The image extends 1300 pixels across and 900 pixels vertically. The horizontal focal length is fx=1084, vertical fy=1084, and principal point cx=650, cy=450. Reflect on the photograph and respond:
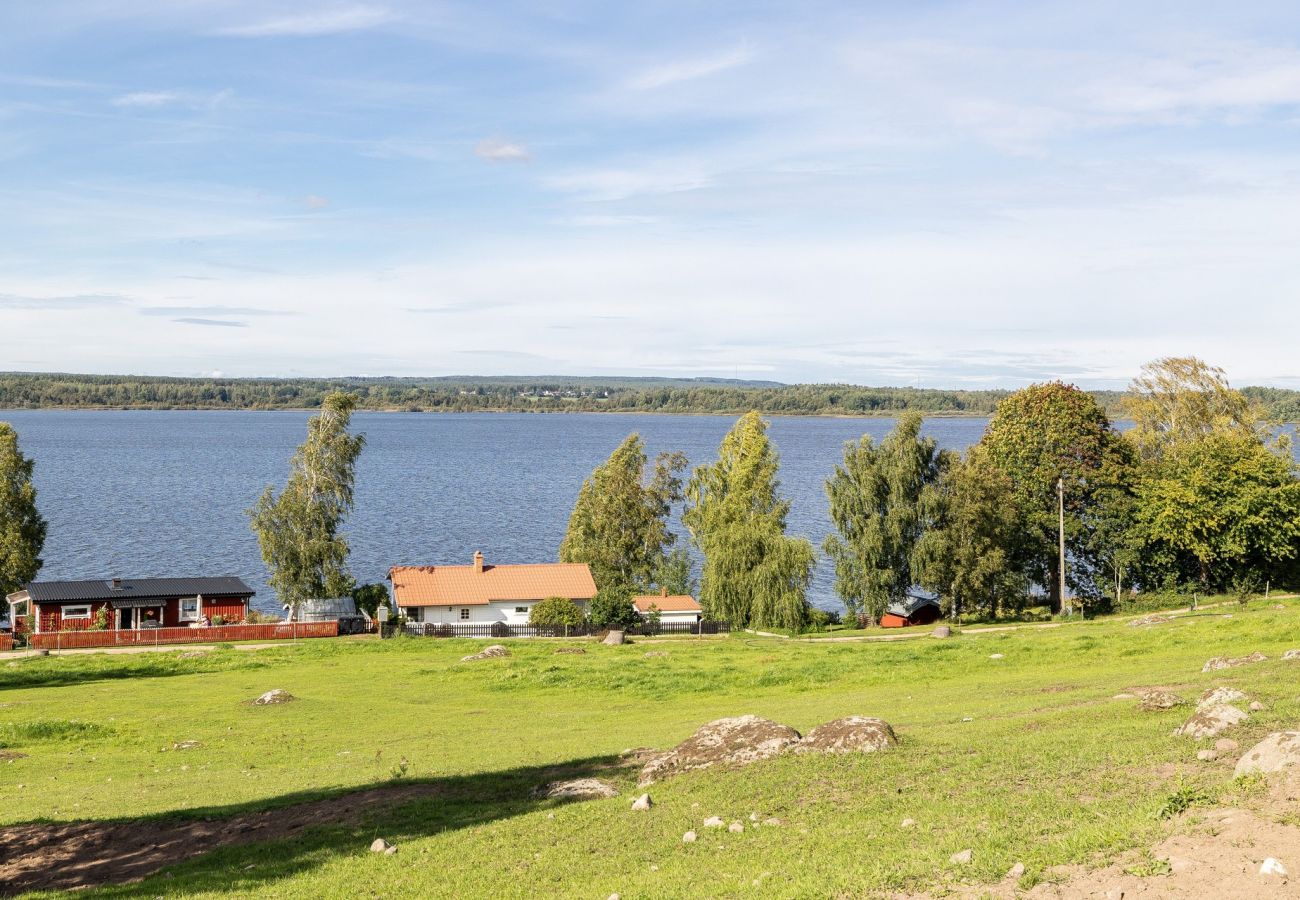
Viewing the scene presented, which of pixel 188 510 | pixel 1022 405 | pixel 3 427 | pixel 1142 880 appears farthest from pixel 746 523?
pixel 188 510

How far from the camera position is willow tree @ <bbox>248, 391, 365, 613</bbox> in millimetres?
63000

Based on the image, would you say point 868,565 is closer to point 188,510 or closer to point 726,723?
point 726,723

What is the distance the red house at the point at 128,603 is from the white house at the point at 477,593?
945cm

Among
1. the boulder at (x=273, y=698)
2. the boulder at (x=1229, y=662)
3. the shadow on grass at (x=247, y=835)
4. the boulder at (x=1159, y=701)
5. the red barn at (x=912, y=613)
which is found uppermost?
the boulder at (x=1159, y=701)

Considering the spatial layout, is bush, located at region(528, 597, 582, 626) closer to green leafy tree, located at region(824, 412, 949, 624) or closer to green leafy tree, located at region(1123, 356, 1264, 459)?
green leafy tree, located at region(824, 412, 949, 624)

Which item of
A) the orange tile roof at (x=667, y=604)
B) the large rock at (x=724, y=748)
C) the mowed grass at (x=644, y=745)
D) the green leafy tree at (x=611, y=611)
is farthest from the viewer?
the orange tile roof at (x=667, y=604)

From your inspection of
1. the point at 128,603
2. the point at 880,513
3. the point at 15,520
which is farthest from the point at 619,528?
the point at 15,520

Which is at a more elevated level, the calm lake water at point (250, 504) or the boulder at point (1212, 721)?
the boulder at point (1212, 721)

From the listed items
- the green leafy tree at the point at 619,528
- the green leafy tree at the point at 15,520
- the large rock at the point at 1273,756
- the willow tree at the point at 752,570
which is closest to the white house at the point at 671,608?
the willow tree at the point at 752,570

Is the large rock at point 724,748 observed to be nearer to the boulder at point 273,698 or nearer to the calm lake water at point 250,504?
the boulder at point 273,698

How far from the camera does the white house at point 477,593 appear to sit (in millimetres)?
62938

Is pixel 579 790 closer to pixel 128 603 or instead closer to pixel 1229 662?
pixel 1229 662

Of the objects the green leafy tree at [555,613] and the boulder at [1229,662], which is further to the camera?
the green leafy tree at [555,613]

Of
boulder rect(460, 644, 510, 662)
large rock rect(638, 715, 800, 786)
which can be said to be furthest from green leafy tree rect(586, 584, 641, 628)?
large rock rect(638, 715, 800, 786)
